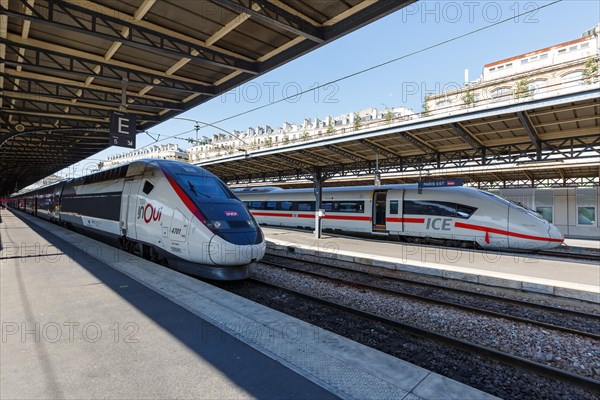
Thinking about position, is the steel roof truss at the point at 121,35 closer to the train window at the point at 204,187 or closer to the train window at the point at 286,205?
the train window at the point at 204,187

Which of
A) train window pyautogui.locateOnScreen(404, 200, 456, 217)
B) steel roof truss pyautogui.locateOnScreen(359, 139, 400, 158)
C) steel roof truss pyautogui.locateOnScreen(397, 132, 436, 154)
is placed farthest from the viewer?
steel roof truss pyautogui.locateOnScreen(359, 139, 400, 158)

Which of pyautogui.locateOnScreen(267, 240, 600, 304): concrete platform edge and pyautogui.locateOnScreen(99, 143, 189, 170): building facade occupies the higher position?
pyautogui.locateOnScreen(99, 143, 189, 170): building facade

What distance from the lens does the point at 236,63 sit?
9.74 meters

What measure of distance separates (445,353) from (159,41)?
10095 millimetres

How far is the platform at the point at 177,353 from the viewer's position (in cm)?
289

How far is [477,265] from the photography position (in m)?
10.5

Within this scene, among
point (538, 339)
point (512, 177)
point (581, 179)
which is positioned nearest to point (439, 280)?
point (538, 339)

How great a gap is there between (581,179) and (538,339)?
82.8 ft

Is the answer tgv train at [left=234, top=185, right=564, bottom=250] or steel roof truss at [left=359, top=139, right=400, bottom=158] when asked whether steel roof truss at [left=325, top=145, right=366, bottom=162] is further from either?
tgv train at [left=234, top=185, right=564, bottom=250]

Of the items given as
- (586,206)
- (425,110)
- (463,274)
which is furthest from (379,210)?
(586,206)

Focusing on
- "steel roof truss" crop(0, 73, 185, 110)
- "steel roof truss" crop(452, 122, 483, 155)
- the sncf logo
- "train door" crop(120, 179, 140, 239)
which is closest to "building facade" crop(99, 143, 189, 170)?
"steel roof truss" crop(0, 73, 185, 110)

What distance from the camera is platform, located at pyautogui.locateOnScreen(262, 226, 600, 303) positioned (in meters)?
8.32

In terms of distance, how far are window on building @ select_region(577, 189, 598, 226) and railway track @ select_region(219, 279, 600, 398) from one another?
971 inches

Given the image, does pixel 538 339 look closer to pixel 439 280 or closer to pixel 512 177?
pixel 439 280
